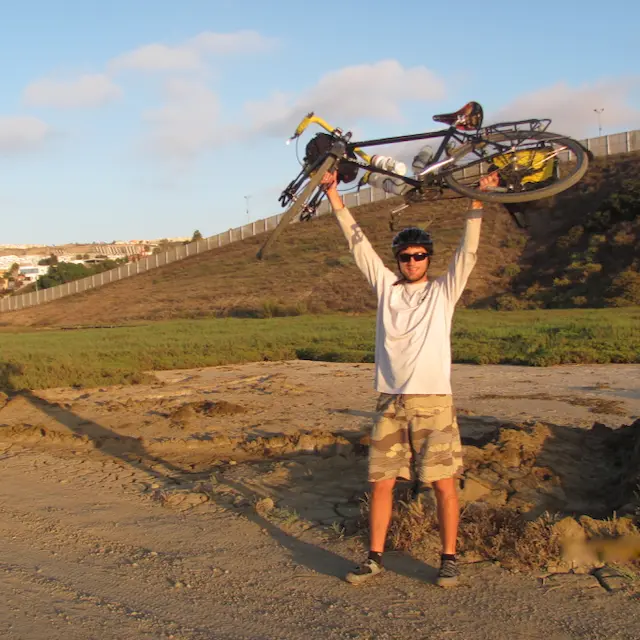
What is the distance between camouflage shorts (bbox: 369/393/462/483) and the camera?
4.56m

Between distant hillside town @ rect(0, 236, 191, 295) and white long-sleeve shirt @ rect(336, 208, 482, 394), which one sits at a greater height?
distant hillside town @ rect(0, 236, 191, 295)

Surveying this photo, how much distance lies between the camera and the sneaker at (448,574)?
14.4ft

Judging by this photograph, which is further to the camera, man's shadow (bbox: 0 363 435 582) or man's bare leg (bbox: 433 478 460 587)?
man's shadow (bbox: 0 363 435 582)

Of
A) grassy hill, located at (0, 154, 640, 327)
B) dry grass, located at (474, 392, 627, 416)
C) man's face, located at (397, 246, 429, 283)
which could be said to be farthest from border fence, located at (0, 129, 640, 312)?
man's face, located at (397, 246, 429, 283)

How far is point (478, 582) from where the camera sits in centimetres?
447

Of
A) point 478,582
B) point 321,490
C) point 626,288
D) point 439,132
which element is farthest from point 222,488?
point 626,288

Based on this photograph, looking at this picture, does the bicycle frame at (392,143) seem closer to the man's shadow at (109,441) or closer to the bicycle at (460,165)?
the bicycle at (460,165)

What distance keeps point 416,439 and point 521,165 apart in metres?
2.60

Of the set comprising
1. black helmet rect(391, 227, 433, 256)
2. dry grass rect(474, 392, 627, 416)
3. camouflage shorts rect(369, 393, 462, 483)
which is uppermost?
black helmet rect(391, 227, 433, 256)

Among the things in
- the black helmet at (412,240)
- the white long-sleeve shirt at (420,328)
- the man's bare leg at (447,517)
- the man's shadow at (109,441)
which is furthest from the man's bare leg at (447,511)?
the man's shadow at (109,441)

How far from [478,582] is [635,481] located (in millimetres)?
1828

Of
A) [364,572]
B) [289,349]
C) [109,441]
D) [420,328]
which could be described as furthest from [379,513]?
[289,349]

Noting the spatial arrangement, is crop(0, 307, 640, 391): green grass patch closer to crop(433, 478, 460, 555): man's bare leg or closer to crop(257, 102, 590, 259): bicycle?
crop(257, 102, 590, 259): bicycle

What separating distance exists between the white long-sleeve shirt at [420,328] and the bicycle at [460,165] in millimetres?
1209
